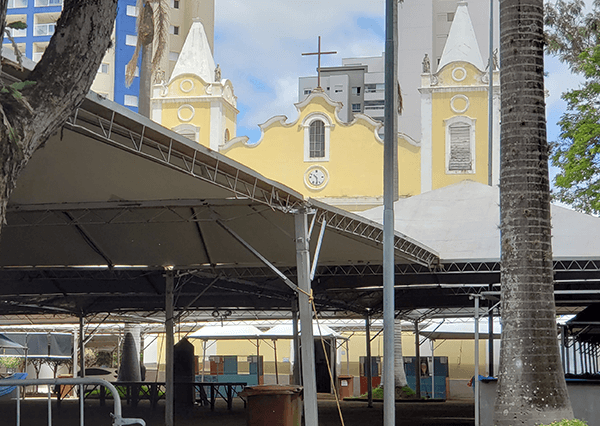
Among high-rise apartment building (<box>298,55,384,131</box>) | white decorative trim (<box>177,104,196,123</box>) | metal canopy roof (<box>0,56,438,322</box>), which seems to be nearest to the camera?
metal canopy roof (<box>0,56,438,322</box>)

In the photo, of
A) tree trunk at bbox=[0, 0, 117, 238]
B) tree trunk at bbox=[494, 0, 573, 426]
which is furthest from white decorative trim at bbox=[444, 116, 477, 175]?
tree trunk at bbox=[0, 0, 117, 238]

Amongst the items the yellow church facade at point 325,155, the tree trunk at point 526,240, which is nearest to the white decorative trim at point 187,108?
the yellow church facade at point 325,155

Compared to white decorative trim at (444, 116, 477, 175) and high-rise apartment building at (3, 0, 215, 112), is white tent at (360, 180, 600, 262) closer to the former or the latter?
white decorative trim at (444, 116, 477, 175)

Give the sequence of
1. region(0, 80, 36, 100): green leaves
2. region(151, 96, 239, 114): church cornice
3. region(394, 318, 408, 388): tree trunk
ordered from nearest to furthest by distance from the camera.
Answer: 1. region(0, 80, 36, 100): green leaves
2. region(394, 318, 408, 388): tree trunk
3. region(151, 96, 239, 114): church cornice

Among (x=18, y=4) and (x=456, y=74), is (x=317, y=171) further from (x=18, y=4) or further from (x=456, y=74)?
(x=18, y=4)

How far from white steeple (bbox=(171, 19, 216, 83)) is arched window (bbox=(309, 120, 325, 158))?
21.9 ft

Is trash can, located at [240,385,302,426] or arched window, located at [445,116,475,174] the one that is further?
arched window, located at [445,116,475,174]

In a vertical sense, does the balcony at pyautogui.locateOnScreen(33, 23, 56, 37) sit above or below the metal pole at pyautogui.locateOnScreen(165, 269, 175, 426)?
above

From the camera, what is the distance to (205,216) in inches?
689

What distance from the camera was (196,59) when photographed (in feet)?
149

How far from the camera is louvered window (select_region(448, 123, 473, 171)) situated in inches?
1585

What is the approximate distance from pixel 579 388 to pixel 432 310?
1329cm

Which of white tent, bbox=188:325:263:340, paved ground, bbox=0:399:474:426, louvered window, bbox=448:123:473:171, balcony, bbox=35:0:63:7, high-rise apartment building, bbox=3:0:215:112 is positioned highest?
balcony, bbox=35:0:63:7

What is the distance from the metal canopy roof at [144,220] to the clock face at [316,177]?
47.1 ft
